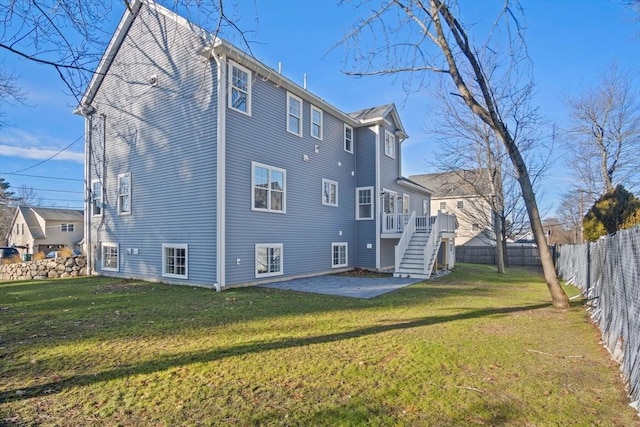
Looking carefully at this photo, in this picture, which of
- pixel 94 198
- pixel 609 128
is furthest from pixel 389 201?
pixel 609 128

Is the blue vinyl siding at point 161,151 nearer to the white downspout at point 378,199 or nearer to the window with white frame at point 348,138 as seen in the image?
the window with white frame at point 348,138

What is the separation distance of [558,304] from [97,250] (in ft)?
51.0

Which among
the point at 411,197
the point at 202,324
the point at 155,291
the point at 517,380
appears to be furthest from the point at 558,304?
the point at 411,197

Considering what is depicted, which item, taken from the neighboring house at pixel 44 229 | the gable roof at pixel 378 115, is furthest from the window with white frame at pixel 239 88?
the neighboring house at pixel 44 229

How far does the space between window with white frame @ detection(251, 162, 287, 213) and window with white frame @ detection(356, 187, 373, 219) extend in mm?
5115

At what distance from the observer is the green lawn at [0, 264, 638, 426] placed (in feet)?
10.2

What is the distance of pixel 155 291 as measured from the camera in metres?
9.88

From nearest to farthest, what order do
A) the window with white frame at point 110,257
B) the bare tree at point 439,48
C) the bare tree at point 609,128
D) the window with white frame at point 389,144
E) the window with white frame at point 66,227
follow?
the bare tree at point 439,48, the window with white frame at point 110,257, the window with white frame at point 389,144, the bare tree at point 609,128, the window with white frame at point 66,227

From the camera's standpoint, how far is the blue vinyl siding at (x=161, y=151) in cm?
1062

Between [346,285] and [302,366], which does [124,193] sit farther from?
[302,366]

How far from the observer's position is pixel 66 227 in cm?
4078

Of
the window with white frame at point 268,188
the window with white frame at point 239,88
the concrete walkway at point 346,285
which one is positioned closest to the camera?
the concrete walkway at point 346,285

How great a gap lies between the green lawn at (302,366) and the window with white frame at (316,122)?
8.41 meters

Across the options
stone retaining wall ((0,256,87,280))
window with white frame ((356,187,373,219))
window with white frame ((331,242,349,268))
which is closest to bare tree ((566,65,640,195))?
window with white frame ((356,187,373,219))
